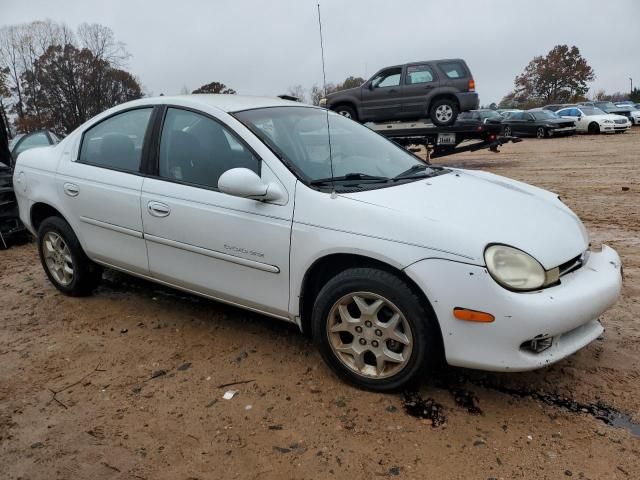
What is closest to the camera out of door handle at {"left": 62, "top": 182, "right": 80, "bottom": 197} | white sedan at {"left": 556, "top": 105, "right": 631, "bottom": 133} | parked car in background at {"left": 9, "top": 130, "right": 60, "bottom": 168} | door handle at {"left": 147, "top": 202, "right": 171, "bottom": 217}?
door handle at {"left": 147, "top": 202, "right": 171, "bottom": 217}

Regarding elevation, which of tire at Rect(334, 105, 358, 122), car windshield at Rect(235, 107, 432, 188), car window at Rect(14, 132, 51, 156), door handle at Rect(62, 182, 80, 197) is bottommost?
door handle at Rect(62, 182, 80, 197)

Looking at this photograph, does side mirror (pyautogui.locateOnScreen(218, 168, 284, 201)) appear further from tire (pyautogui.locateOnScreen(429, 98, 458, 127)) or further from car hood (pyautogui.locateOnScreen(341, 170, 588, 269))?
tire (pyautogui.locateOnScreen(429, 98, 458, 127))

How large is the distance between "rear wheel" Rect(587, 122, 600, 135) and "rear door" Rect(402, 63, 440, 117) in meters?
16.7

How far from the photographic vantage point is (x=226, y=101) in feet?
12.1

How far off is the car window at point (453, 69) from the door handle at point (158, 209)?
10996 mm

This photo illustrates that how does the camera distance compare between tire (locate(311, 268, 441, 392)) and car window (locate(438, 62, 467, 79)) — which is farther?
car window (locate(438, 62, 467, 79))

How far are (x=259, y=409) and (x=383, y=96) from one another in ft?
38.9

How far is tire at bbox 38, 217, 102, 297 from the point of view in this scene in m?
4.28

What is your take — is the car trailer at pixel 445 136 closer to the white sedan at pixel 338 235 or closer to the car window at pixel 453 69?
the car window at pixel 453 69

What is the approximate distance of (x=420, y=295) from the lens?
2.68 m

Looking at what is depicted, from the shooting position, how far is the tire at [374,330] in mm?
2664

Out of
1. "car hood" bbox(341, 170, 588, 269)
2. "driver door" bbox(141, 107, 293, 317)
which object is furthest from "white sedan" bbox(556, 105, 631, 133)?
"driver door" bbox(141, 107, 293, 317)

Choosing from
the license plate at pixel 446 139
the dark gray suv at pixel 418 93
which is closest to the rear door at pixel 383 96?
the dark gray suv at pixel 418 93

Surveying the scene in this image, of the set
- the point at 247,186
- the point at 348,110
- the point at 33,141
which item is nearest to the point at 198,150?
the point at 247,186
